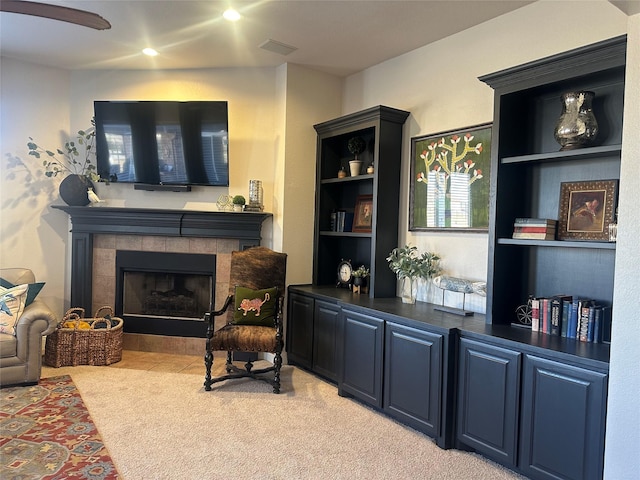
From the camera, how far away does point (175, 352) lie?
4664mm

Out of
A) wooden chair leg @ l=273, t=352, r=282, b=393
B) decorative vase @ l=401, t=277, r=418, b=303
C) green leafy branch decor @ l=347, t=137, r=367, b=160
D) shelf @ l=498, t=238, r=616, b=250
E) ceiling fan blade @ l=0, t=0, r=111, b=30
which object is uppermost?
ceiling fan blade @ l=0, t=0, r=111, b=30

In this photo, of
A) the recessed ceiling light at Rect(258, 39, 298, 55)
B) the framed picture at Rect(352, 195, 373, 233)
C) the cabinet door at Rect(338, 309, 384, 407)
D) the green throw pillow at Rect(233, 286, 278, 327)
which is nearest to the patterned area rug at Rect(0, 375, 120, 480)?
the green throw pillow at Rect(233, 286, 278, 327)

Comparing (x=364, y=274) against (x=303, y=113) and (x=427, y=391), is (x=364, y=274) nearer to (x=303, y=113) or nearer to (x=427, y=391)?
(x=427, y=391)

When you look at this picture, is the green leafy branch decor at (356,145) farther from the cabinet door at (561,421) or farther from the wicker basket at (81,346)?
the wicker basket at (81,346)

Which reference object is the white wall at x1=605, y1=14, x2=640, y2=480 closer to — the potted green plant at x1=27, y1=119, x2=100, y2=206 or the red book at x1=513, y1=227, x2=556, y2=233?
the red book at x1=513, y1=227, x2=556, y2=233

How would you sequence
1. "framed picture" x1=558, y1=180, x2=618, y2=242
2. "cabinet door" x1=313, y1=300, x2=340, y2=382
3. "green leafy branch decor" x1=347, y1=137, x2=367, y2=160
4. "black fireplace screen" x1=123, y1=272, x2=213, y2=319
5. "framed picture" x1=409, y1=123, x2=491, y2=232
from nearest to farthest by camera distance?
1. "framed picture" x1=558, y1=180, x2=618, y2=242
2. "framed picture" x1=409, y1=123, x2=491, y2=232
3. "cabinet door" x1=313, y1=300, x2=340, y2=382
4. "green leafy branch decor" x1=347, y1=137, x2=367, y2=160
5. "black fireplace screen" x1=123, y1=272, x2=213, y2=319

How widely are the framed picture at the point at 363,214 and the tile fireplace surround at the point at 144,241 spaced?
863mm

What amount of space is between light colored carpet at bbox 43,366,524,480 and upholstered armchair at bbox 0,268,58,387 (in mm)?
391

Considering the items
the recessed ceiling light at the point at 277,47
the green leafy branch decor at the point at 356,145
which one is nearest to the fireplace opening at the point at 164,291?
the green leafy branch decor at the point at 356,145

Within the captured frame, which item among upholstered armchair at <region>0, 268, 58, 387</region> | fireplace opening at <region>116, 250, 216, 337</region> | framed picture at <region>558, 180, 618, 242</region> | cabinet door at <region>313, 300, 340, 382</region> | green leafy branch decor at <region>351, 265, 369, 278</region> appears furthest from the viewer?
fireplace opening at <region>116, 250, 216, 337</region>

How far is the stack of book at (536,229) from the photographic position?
108 inches

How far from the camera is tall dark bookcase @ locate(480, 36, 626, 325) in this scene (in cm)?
259

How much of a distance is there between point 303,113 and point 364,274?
170cm

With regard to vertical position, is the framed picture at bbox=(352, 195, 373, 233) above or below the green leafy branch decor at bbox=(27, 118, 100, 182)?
below
